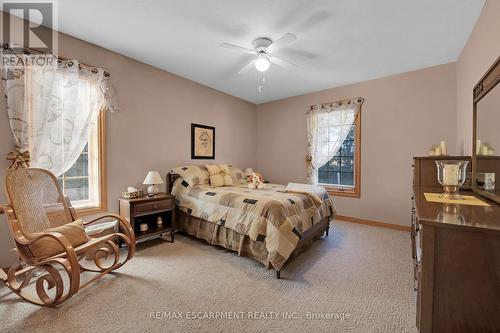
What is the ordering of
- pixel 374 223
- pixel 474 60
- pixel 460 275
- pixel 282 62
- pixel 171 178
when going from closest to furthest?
1. pixel 460 275
2. pixel 474 60
3. pixel 282 62
4. pixel 171 178
5. pixel 374 223

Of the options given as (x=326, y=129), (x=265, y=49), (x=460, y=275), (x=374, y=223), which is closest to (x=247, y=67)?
(x=265, y=49)

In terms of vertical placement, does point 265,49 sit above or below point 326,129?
above

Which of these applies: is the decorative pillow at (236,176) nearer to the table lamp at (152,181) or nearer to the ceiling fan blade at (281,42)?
the table lamp at (152,181)

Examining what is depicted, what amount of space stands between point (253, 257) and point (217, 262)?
436mm

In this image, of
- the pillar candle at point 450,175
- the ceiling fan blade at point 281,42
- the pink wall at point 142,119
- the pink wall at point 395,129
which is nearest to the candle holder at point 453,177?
the pillar candle at point 450,175

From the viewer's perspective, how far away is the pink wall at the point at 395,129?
11.2 feet

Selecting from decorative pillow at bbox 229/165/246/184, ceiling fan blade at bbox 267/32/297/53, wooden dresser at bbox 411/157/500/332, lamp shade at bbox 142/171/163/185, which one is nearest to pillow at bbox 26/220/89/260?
lamp shade at bbox 142/171/163/185

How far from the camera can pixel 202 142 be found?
4.29 meters

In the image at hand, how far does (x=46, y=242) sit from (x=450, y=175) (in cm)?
334

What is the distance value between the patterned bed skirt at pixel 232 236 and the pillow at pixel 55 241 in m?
1.42

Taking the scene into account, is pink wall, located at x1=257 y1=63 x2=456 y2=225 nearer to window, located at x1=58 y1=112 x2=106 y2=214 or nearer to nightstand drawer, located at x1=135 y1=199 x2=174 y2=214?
nightstand drawer, located at x1=135 y1=199 x2=174 y2=214

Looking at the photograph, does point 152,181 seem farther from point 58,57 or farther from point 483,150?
point 483,150

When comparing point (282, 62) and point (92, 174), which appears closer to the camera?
point (92, 174)

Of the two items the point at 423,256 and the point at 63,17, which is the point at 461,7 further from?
the point at 63,17
